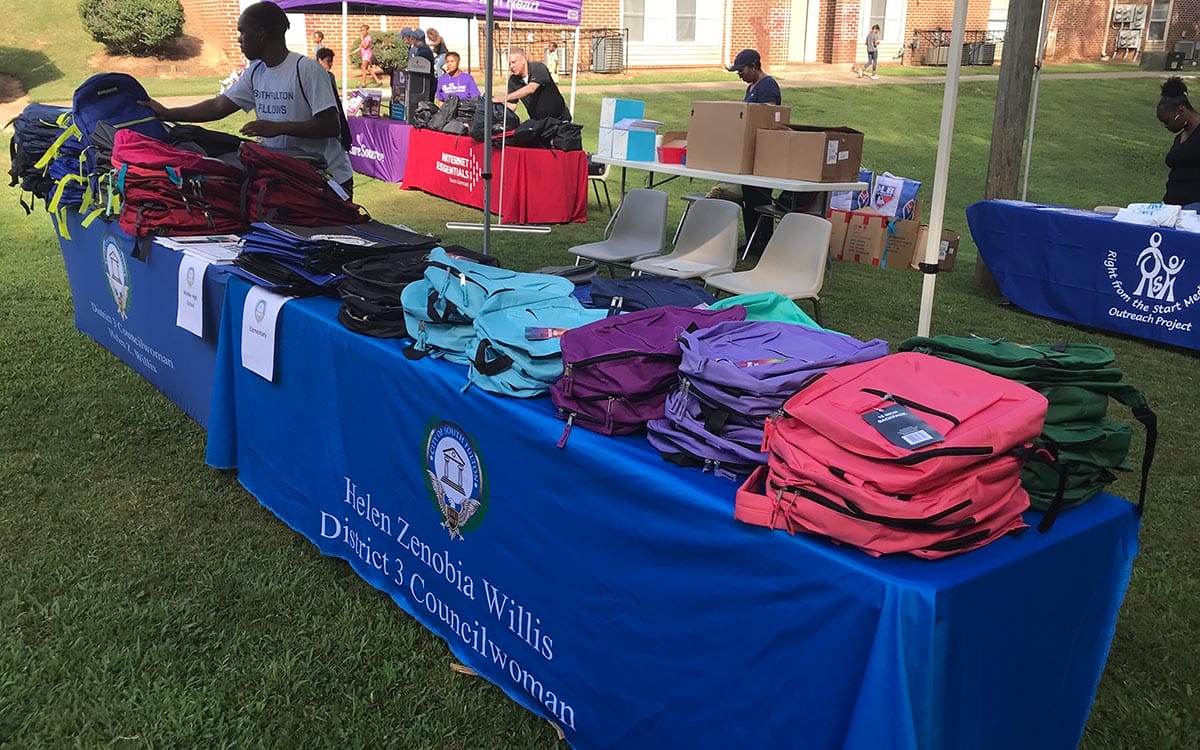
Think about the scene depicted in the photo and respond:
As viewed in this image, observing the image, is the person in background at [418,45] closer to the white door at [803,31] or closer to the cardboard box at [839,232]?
the cardboard box at [839,232]

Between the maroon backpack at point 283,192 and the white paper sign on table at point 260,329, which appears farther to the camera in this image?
the maroon backpack at point 283,192

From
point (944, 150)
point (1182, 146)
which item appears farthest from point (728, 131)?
point (944, 150)

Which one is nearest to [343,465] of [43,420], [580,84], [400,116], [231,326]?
[231,326]

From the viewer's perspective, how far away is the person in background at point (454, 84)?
12391mm

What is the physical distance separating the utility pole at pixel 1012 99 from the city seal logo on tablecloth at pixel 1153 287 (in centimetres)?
121

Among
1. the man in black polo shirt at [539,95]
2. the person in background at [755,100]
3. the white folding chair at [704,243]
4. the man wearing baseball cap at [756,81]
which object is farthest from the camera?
the man in black polo shirt at [539,95]

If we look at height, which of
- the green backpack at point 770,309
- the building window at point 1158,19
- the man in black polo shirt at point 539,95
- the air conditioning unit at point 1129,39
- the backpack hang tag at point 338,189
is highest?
the building window at point 1158,19

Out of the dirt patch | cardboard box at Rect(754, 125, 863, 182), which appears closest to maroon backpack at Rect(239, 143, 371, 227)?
cardboard box at Rect(754, 125, 863, 182)

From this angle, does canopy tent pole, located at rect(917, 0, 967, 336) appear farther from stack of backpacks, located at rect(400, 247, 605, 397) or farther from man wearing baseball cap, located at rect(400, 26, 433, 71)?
man wearing baseball cap, located at rect(400, 26, 433, 71)

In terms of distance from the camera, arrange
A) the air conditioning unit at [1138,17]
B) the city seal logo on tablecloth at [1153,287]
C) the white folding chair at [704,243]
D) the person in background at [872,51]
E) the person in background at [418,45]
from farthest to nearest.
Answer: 1. the air conditioning unit at [1138,17]
2. the person in background at [872,51]
3. the person in background at [418,45]
4. the white folding chair at [704,243]
5. the city seal logo on tablecloth at [1153,287]

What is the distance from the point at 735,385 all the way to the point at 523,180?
802 cm

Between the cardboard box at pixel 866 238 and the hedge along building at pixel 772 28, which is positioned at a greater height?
the hedge along building at pixel 772 28

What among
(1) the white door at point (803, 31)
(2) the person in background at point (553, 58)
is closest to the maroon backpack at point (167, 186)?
(2) the person in background at point (553, 58)

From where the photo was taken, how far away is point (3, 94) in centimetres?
1797
